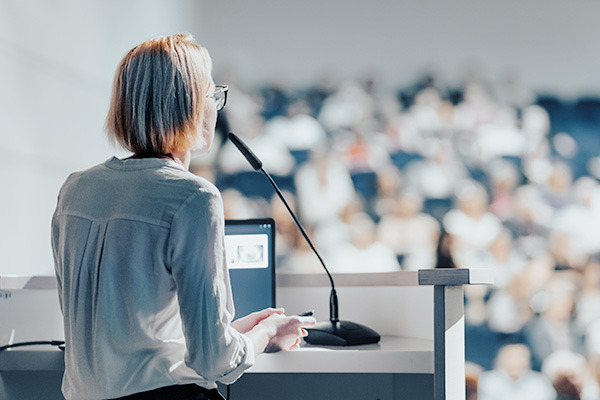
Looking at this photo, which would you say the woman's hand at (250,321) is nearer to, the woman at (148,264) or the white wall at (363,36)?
the woman at (148,264)

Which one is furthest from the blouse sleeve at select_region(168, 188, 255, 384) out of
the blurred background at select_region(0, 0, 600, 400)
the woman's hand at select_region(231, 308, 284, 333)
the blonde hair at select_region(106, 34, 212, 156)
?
the blurred background at select_region(0, 0, 600, 400)

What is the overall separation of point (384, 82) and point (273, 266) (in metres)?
2.37

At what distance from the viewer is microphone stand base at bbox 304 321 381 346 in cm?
112

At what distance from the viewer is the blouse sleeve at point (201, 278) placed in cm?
78

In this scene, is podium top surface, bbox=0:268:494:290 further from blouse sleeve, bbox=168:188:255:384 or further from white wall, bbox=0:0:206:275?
white wall, bbox=0:0:206:275

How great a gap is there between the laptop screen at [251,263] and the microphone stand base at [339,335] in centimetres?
12

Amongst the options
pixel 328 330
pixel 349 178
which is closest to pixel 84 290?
pixel 328 330

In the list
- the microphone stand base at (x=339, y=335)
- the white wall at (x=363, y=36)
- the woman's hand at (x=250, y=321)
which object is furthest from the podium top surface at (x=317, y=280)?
the white wall at (x=363, y=36)

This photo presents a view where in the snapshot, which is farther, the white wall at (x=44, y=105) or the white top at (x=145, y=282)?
the white wall at (x=44, y=105)

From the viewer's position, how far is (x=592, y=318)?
315 cm

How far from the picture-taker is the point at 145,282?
797 millimetres

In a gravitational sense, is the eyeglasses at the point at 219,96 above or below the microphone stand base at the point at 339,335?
above

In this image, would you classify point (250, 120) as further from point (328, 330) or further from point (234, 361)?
point (234, 361)

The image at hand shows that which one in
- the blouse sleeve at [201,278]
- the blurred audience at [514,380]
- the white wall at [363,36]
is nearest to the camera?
the blouse sleeve at [201,278]
